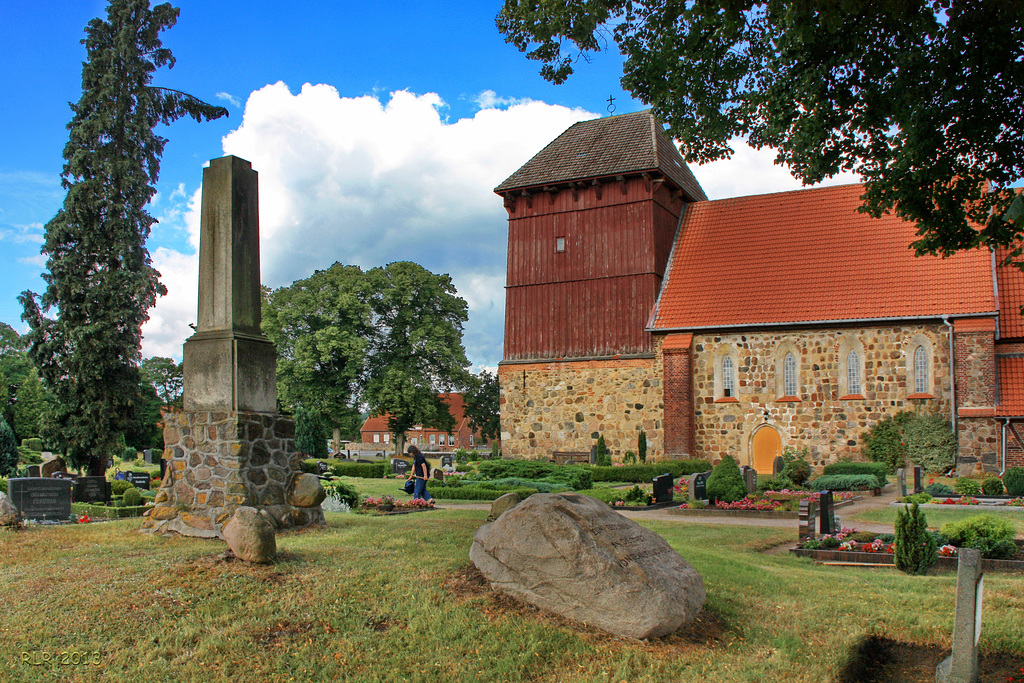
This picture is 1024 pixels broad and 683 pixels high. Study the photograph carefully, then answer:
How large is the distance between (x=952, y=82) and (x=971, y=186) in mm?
1206

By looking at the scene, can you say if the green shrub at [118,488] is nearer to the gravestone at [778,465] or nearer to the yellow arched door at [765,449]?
the gravestone at [778,465]

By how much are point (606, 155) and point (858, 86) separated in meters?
20.6

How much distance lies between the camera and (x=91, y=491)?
15891 millimetres

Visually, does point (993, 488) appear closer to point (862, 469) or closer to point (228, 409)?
point (862, 469)

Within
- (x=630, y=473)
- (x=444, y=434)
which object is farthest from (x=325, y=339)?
(x=444, y=434)

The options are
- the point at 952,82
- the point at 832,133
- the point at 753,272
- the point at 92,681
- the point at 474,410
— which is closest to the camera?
the point at 92,681

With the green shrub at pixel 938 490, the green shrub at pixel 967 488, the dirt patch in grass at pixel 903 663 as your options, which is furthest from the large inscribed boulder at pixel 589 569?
the green shrub at pixel 967 488

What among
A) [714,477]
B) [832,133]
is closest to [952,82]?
[832,133]

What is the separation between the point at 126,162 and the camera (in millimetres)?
22672

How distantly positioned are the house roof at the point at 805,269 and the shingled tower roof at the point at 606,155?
248 cm

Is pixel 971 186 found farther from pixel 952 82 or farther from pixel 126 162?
pixel 126 162

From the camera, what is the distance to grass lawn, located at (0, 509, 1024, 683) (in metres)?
5.25

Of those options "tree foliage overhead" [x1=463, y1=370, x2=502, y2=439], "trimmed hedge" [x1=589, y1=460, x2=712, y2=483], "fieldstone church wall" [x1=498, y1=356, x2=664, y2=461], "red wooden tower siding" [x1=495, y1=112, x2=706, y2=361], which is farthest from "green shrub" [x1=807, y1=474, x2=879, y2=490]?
"tree foliage overhead" [x1=463, y1=370, x2=502, y2=439]

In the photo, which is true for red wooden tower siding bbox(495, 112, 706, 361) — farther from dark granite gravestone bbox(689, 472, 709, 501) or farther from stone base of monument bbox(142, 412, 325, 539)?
stone base of monument bbox(142, 412, 325, 539)
